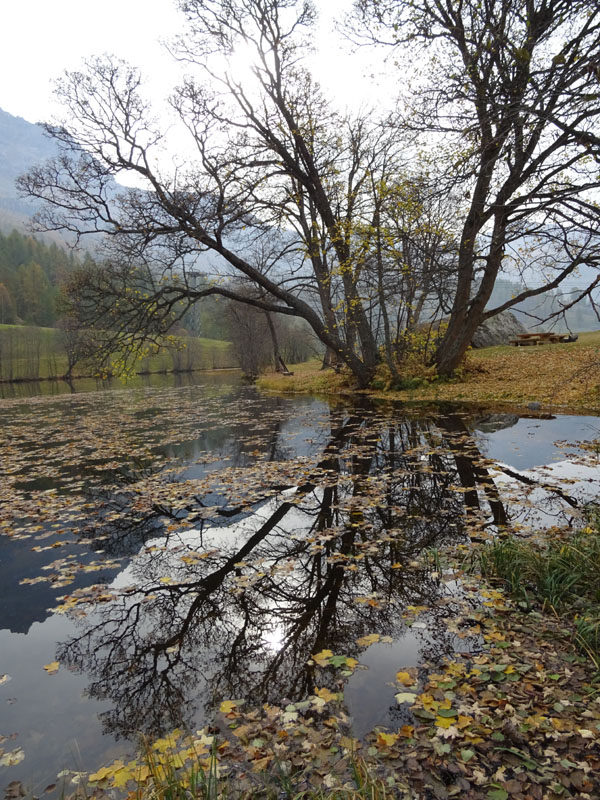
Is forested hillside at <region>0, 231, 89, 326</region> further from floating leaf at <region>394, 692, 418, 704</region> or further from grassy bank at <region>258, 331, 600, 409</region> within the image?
floating leaf at <region>394, 692, 418, 704</region>

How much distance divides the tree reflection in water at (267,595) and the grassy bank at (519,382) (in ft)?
22.5

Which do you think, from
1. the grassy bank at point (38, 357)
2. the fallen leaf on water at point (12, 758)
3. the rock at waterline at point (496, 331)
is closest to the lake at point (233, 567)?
the fallen leaf on water at point (12, 758)

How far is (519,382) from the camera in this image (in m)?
15.4

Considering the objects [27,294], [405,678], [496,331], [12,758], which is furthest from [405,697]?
[27,294]

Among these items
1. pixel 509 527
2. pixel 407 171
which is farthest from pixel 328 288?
pixel 509 527

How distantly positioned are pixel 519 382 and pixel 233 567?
542 inches

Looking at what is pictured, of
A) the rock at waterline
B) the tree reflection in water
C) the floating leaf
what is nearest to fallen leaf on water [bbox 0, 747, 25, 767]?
the tree reflection in water

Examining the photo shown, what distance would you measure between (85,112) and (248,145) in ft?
18.0

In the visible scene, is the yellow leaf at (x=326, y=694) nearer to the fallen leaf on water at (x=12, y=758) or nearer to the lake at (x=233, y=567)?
the lake at (x=233, y=567)

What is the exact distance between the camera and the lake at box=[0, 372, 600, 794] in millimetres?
2945

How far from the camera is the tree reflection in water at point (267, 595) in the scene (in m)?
3.09

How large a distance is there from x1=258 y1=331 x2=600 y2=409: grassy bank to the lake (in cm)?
238

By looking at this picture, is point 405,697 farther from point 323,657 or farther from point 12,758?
point 12,758

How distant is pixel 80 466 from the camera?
31.6 ft
